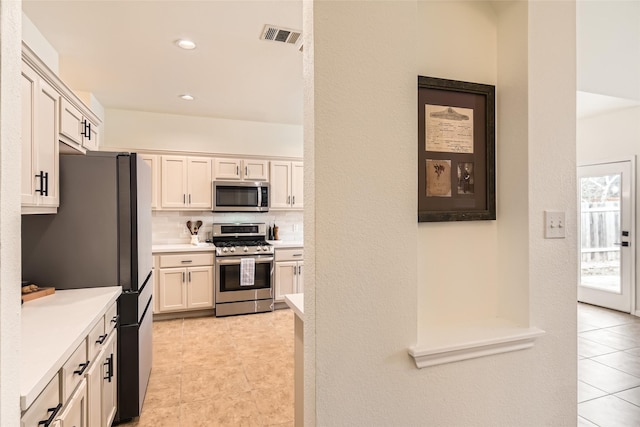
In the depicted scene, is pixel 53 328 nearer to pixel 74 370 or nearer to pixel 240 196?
pixel 74 370

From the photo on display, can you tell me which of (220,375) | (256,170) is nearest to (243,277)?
(256,170)

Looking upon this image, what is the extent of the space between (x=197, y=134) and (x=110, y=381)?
3.57m

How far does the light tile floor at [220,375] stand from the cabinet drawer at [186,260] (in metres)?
0.74

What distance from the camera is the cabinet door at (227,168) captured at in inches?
191

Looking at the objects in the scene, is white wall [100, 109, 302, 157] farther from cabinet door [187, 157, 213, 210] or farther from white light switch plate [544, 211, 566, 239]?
white light switch plate [544, 211, 566, 239]

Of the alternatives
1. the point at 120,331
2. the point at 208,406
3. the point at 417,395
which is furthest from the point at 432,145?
the point at 208,406

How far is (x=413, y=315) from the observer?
130cm

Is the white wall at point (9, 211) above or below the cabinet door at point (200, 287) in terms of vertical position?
above

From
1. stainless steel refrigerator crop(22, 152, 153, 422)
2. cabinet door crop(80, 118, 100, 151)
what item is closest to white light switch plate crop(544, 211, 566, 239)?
stainless steel refrigerator crop(22, 152, 153, 422)

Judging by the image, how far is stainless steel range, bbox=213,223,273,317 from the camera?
4570 millimetres

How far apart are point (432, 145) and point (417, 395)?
0.98 m

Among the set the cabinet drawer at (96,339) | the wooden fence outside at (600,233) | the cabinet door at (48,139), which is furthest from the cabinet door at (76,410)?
the wooden fence outside at (600,233)

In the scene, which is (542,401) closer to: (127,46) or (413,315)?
(413,315)

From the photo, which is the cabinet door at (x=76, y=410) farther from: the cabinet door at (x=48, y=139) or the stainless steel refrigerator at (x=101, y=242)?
the cabinet door at (x=48, y=139)
